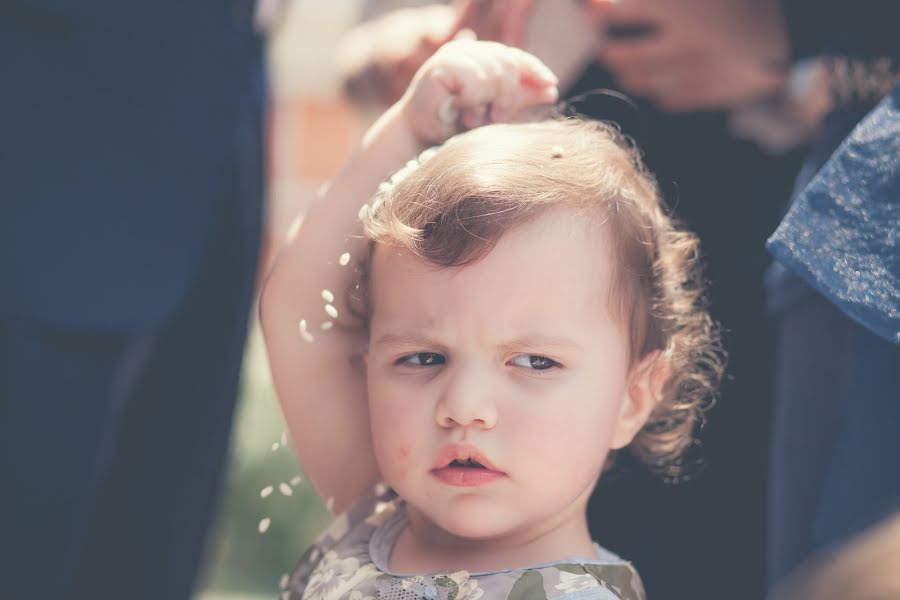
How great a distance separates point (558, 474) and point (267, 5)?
132cm

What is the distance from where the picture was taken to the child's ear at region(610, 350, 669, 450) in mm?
1245

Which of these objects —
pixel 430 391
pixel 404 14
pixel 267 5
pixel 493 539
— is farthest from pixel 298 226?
pixel 267 5

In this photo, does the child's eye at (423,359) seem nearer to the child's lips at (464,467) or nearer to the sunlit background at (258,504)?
the child's lips at (464,467)

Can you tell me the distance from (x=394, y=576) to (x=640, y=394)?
0.38 m

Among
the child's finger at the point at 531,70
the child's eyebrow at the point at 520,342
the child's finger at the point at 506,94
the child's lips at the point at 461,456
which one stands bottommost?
the child's lips at the point at 461,456

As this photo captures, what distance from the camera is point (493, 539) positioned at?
1179 millimetres

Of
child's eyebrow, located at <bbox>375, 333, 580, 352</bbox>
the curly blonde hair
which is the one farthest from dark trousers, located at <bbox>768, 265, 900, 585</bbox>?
child's eyebrow, located at <bbox>375, 333, 580, 352</bbox>

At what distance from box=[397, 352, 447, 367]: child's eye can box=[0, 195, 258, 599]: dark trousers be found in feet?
2.41

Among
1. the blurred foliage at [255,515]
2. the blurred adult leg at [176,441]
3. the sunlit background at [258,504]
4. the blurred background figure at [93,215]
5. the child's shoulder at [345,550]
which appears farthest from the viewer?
the blurred foliage at [255,515]

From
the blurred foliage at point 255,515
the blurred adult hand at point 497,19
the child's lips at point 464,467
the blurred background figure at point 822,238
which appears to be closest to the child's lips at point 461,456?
the child's lips at point 464,467

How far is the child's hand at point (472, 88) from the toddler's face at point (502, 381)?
209mm

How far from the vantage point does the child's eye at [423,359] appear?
1.16 metres

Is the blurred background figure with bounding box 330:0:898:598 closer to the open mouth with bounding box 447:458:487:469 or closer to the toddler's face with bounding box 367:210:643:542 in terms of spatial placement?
the toddler's face with bounding box 367:210:643:542

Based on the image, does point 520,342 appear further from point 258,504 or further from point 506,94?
point 258,504
